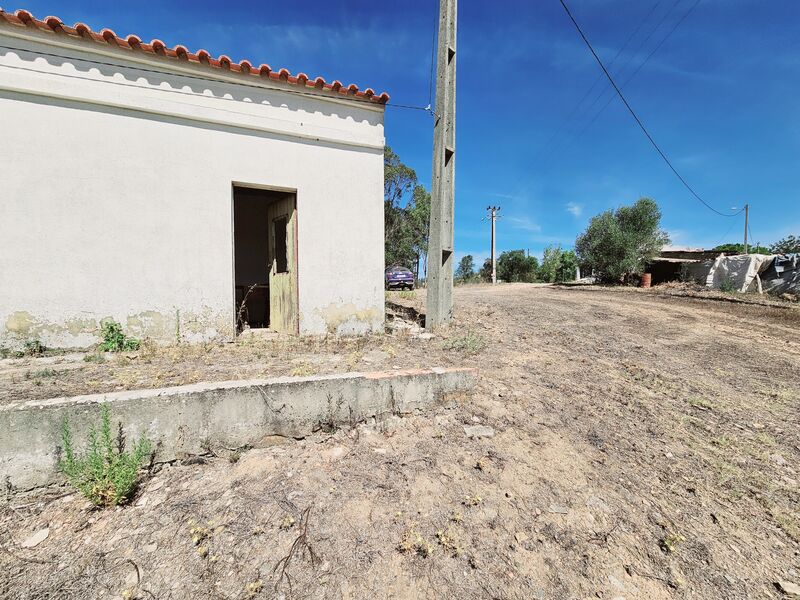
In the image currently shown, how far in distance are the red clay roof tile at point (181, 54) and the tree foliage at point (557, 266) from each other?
31.2 meters

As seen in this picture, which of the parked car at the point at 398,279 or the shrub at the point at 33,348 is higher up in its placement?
the parked car at the point at 398,279

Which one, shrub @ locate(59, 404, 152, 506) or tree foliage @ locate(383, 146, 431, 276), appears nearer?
shrub @ locate(59, 404, 152, 506)

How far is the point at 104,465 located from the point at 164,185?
3835 millimetres

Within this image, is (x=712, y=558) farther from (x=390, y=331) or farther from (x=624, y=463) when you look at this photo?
(x=390, y=331)

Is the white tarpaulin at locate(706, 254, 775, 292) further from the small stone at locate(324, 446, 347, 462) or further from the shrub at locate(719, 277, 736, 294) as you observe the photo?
the small stone at locate(324, 446, 347, 462)

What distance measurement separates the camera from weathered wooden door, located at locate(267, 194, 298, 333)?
567 centimetres

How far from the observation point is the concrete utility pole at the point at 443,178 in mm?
6031

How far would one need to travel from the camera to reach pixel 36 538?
2021 mm

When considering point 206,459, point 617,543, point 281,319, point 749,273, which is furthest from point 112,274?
point 749,273

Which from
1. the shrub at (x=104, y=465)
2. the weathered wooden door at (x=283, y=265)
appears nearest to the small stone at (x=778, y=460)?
the shrub at (x=104, y=465)

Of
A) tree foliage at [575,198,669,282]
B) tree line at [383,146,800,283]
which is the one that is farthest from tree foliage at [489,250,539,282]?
tree foliage at [575,198,669,282]

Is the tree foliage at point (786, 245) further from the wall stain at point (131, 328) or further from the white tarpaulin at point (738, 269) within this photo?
the wall stain at point (131, 328)

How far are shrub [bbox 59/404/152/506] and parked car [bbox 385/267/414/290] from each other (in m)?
18.5

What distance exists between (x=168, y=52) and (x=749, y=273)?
19648 millimetres
